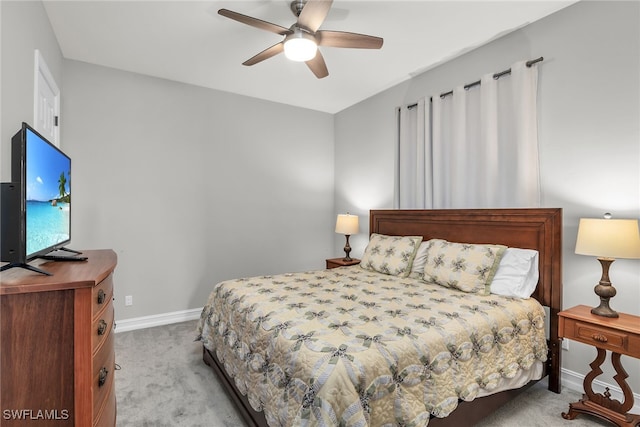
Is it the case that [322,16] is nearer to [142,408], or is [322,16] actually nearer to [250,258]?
[142,408]

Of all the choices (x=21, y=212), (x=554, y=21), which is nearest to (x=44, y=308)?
(x=21, y=212)

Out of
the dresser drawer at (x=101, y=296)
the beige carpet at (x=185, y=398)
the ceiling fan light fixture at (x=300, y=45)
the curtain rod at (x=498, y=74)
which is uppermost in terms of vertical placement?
the curtain rod at (x=498, y=74)

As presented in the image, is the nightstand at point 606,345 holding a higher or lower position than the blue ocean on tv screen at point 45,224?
lower

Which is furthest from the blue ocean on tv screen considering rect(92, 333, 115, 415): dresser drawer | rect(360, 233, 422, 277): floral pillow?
rect(360, 233, 422, 277): floral pillow

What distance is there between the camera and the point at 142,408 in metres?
2.07

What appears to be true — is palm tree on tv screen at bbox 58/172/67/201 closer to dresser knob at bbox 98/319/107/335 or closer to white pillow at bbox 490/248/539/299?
dresser knob at bbox 98/319/107/335

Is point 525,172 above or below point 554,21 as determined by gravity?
below

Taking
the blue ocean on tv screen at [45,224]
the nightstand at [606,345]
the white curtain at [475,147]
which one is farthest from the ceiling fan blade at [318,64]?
the nightstand at [606,345]

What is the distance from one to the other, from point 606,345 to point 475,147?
5.91 feet

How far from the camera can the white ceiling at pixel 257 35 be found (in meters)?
2.37

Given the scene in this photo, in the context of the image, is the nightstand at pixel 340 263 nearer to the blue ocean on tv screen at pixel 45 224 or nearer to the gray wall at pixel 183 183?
the gray wall at pixel 183 183

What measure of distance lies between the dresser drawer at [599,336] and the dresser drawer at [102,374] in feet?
8.50

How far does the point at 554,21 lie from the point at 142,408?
4.09 meters

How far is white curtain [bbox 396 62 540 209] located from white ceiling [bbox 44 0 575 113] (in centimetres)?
45
